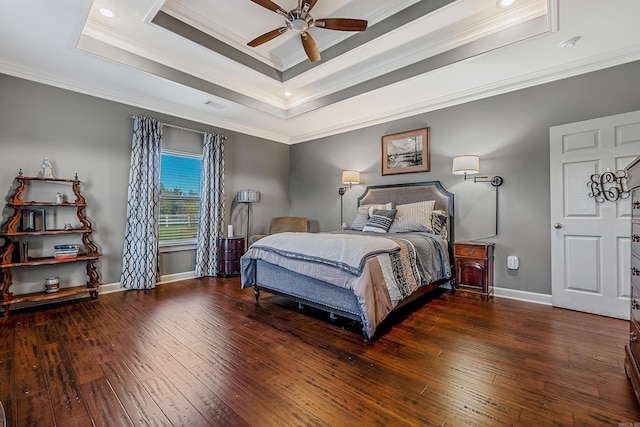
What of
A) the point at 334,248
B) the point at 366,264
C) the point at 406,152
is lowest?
the point at 366,264

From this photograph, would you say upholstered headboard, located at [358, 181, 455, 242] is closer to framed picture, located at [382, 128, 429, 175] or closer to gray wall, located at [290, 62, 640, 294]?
gray wall, located at [290, 62, 640, 294]

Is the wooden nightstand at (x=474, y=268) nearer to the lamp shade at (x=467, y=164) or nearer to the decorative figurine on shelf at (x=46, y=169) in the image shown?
the lamp shade at (x=467, y=164)

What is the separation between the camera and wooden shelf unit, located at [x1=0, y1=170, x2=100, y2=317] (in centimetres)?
303

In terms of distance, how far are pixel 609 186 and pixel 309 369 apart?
3.45 m

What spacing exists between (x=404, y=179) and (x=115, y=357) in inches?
164

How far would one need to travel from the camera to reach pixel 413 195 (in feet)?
14.4

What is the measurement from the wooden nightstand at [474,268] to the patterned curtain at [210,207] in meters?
3.81

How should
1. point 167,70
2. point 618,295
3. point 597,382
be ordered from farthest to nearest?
point 167,70 < point 618,295 < point 597,382

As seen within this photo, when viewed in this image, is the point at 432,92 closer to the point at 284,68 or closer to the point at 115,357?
the point at 284,68

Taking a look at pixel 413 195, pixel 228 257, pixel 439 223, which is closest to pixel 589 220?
pixel 439 223

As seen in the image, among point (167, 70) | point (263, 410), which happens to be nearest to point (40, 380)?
point (263, 410)

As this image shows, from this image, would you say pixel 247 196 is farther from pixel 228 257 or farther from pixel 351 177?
pixel 351 177

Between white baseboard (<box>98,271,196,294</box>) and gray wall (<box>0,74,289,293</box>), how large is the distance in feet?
0.21

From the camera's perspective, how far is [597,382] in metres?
1.77
